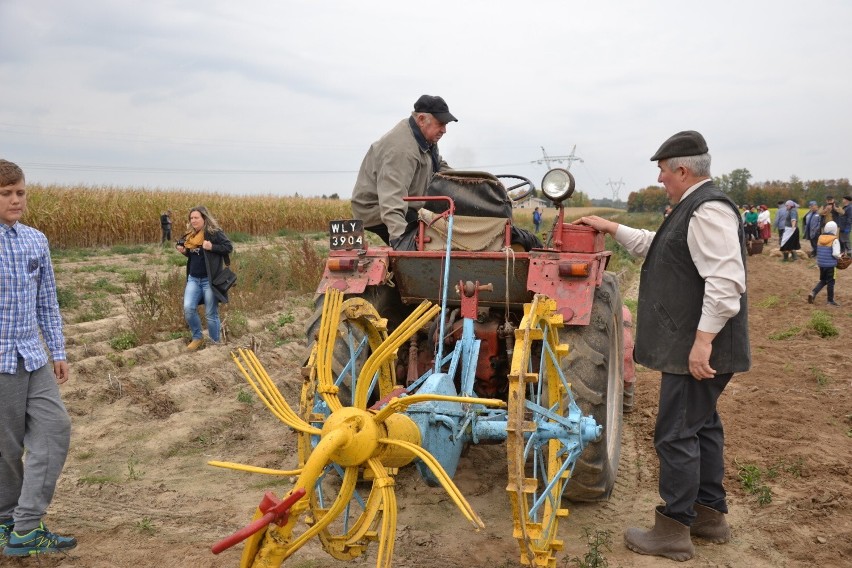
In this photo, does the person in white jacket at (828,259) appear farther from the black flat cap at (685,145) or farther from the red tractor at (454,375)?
the black flat cap at (685,145)

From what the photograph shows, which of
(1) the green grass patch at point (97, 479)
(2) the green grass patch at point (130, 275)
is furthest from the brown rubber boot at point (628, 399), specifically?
(2) the green grass patch at point (130, 275)

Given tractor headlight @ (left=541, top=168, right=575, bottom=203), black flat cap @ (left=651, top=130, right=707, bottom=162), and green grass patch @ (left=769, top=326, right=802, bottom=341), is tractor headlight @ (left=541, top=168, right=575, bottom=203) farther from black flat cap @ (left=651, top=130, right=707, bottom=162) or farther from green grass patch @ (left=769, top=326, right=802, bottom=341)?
green grass patch @ (left=769, top=326, right=802, bottom=341)

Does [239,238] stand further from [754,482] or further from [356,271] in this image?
[754,482]

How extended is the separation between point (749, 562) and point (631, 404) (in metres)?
2.34

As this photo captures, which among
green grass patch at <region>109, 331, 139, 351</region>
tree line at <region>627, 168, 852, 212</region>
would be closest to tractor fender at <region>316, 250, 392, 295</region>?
green grass patch at <region>109, 331, 139, 351</region>

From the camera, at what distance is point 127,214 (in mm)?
21453

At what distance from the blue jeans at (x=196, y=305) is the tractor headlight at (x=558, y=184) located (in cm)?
472

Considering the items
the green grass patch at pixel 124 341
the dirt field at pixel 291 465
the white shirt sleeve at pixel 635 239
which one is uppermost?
the white shirt sleeve at pixel 635 239

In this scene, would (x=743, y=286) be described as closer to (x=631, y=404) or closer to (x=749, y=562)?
(x=749, y=562)

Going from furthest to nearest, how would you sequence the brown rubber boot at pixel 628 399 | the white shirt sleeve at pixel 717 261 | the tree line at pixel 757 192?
the tree line at pixel 757 192, the brown rubber boot at pixel 628 399, the white shirt sleeve at pixel 717 261

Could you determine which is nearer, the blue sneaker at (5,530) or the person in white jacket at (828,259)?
the blue sneaker at (5,530)

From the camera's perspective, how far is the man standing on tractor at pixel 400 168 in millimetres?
4840

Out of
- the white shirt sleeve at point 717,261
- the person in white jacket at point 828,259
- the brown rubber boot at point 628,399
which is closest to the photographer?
the white shirt sleeve at point 717,261

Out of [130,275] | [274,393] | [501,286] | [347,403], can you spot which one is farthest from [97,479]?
[130,275]
